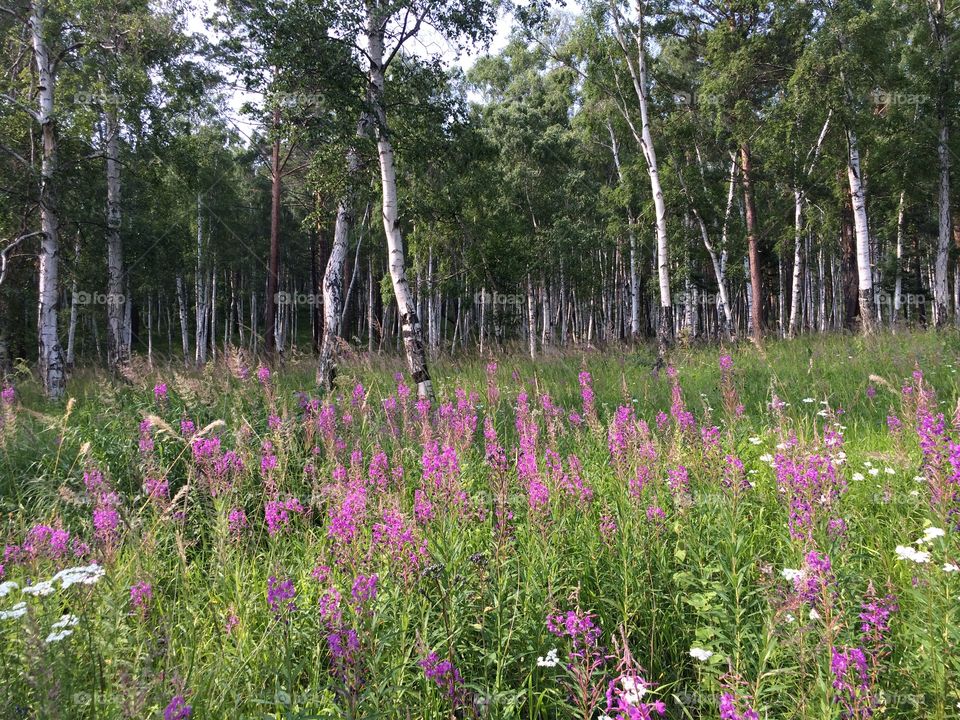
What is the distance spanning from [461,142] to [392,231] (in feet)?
11.0

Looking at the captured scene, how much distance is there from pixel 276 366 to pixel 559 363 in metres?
5.92

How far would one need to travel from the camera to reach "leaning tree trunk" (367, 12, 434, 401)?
24.2 feet

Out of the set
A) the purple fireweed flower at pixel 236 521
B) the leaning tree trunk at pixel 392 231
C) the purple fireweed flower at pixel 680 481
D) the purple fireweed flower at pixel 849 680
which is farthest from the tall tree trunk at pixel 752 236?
the purple fireweed flower at pixel 236 521

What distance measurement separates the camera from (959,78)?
1537 cm

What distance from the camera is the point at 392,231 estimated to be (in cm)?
758

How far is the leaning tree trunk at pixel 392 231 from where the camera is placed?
7.38 m

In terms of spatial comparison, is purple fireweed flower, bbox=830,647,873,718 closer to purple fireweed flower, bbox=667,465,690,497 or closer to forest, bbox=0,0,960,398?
purple fireweed flower, bbox=667,465,690,497

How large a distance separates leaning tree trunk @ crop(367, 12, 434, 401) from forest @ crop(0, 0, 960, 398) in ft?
0.13

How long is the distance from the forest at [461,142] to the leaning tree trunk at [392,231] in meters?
0.04

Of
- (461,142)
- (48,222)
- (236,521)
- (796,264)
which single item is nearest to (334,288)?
(461,142)

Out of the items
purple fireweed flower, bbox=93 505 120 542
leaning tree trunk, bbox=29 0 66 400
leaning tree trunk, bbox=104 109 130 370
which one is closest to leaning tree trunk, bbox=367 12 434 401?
purple fireweed flower, bbox=93 505 120 542

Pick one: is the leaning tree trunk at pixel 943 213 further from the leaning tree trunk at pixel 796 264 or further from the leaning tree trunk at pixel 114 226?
the leaning tree trunk at pixel 114 226

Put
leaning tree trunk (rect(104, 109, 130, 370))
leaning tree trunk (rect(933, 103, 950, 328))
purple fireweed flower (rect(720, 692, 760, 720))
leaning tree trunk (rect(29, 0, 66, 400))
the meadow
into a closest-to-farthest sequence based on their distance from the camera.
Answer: purple fireweed flower (rect(720, 692, 760, 720)) < the meadow < leaning tree trunk (rect(29, 0, 66, 400)) < leaning tree trunk (rect(104, 109, 130, 370)) < leaning tree trunk (rect(933, 103, 950, 328))

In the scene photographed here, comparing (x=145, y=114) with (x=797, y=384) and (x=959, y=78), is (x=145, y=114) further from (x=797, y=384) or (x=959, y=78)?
(x=959, y=78)
